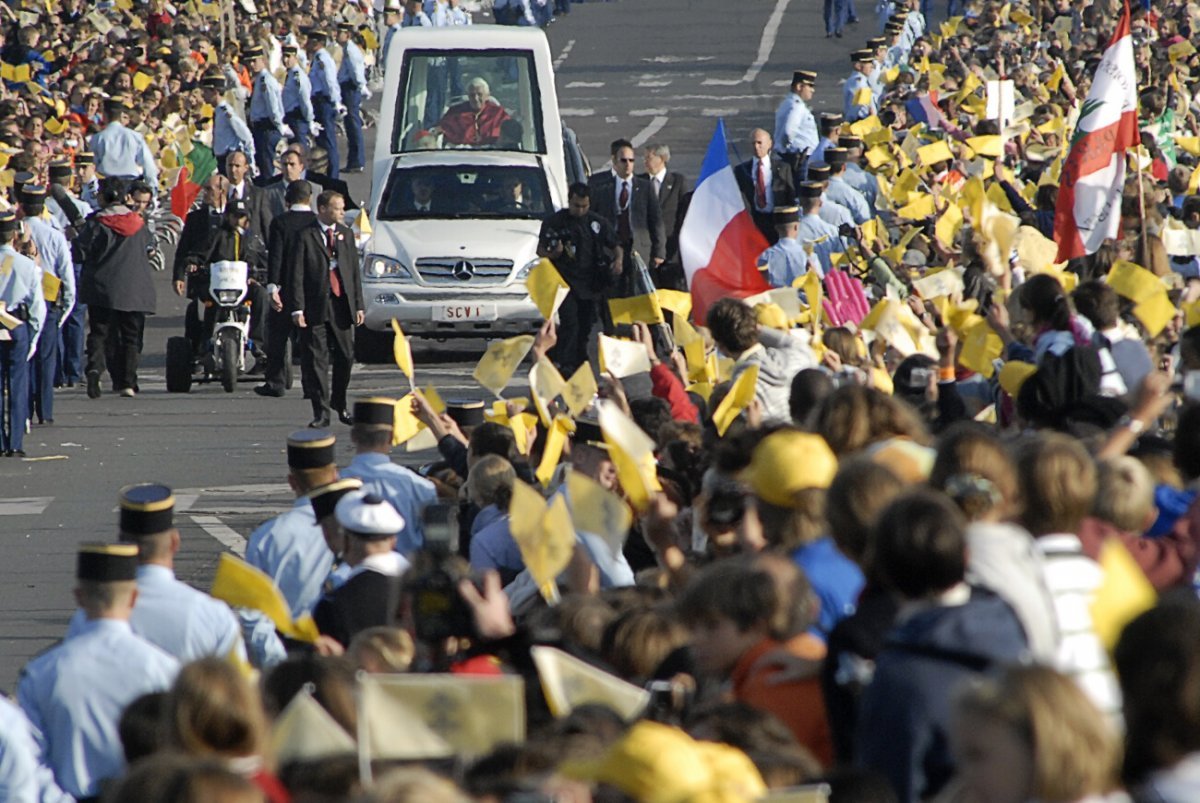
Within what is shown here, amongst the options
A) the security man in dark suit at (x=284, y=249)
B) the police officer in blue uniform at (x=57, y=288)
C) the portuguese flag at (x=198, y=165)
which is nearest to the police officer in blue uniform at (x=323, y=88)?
the portuguese flag at (x=198, y=165)

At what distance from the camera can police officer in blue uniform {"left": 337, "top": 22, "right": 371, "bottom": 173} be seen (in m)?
33.7

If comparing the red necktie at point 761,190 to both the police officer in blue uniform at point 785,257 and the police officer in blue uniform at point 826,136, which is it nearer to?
the police officer in blue uniform at point 826,136

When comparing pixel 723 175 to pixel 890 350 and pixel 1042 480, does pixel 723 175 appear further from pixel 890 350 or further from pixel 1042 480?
pixel 1042 480

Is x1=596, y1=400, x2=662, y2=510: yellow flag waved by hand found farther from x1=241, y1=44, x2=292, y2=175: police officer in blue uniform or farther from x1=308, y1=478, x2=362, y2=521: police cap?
x1=241, y1=44, x2=292, y2=175: police officer in blue uniform

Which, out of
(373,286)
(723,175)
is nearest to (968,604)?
(723,175)

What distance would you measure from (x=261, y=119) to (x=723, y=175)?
61.3 ft

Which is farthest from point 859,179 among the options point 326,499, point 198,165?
point 198,165

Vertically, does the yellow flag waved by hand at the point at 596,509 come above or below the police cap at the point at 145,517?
above

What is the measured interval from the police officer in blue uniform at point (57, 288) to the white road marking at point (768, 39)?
24.6m

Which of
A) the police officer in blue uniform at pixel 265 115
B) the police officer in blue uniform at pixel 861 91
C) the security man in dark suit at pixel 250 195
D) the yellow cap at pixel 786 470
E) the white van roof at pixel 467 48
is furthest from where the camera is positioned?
the police officer in blue uniform at pixel 265 115

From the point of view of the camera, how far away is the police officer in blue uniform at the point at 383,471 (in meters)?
9.53

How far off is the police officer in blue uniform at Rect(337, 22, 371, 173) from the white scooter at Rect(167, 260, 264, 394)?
563 inches

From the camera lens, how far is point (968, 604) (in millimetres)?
4973

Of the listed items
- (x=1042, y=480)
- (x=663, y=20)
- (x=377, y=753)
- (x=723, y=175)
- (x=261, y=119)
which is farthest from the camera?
(x=663, y=20)
